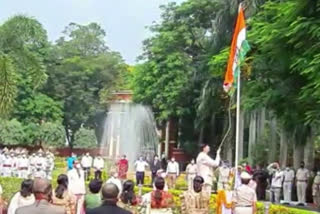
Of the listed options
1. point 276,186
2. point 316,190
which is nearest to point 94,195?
point 316,190

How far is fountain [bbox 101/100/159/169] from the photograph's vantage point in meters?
50.2

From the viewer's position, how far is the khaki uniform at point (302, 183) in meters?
25.0

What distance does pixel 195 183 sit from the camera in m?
9.98

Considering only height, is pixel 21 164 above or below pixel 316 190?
above

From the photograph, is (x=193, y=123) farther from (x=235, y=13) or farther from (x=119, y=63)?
(x=119, y=63)

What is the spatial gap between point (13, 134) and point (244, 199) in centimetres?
4473

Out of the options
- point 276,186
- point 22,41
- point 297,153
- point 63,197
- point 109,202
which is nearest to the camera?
point 109,202

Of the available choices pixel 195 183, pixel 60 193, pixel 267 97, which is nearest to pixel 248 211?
pixel 195 183

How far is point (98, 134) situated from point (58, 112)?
18.7 feet

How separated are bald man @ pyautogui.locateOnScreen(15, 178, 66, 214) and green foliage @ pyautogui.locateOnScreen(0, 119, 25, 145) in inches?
1879

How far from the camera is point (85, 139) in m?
59.8

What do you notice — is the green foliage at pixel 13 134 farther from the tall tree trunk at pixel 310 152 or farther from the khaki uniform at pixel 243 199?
the khaki uniform at pixel 243 199

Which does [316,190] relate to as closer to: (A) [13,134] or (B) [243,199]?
(B) [243,199]

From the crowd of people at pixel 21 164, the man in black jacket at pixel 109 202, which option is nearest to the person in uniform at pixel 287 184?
the crowd of people at pixel 21 164
